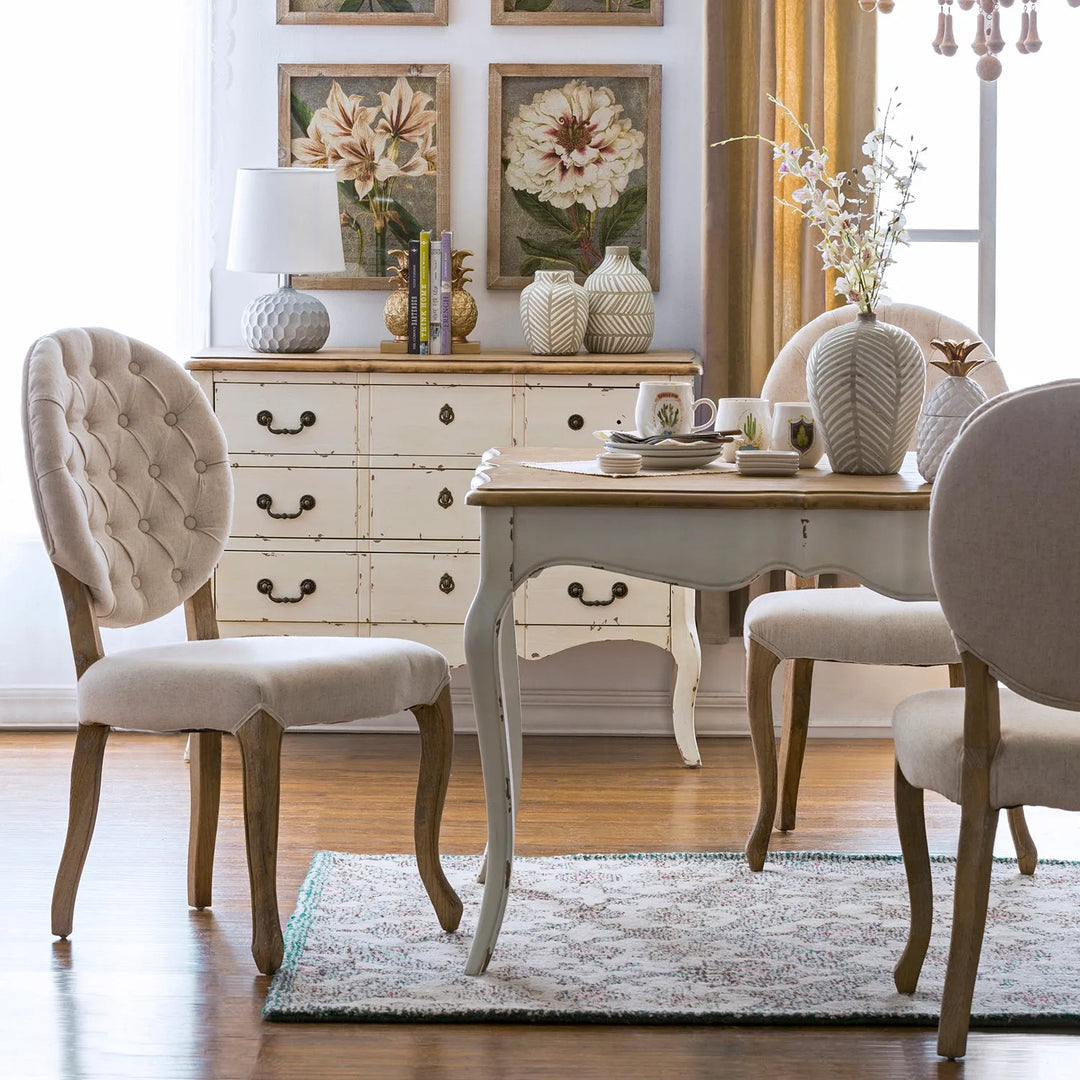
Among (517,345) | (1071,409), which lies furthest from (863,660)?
(517,345)

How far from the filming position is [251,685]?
2.35 metres

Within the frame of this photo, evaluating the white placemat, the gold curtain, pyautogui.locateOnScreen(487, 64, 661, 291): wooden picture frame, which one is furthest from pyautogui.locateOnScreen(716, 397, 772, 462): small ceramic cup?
pyautogui.locateOnScreen(487, 64, 661, 291): wooden picture frame

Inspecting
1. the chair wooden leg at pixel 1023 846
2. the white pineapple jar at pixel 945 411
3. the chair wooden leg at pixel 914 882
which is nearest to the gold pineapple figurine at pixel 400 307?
the white pineapple jar at pixel 945 411

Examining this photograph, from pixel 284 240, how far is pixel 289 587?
0.94 metres

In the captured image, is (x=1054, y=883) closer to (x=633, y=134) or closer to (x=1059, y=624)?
(x=1059, y=624)

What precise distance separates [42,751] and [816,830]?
219 centimetres

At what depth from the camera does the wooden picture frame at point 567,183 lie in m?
4.17

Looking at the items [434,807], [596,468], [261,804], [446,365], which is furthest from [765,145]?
[261,804]

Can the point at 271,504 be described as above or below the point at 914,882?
above

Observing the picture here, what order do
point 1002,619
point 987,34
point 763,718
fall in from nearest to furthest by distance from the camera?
1. point 1002,619
2. point 987,34
3. point 763,718

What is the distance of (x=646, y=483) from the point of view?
233 centimetres

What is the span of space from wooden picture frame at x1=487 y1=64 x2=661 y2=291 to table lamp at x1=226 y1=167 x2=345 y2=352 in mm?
543

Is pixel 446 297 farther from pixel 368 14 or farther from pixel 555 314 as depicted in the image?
pixel 368 14

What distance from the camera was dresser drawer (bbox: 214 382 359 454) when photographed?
3.79 metres
